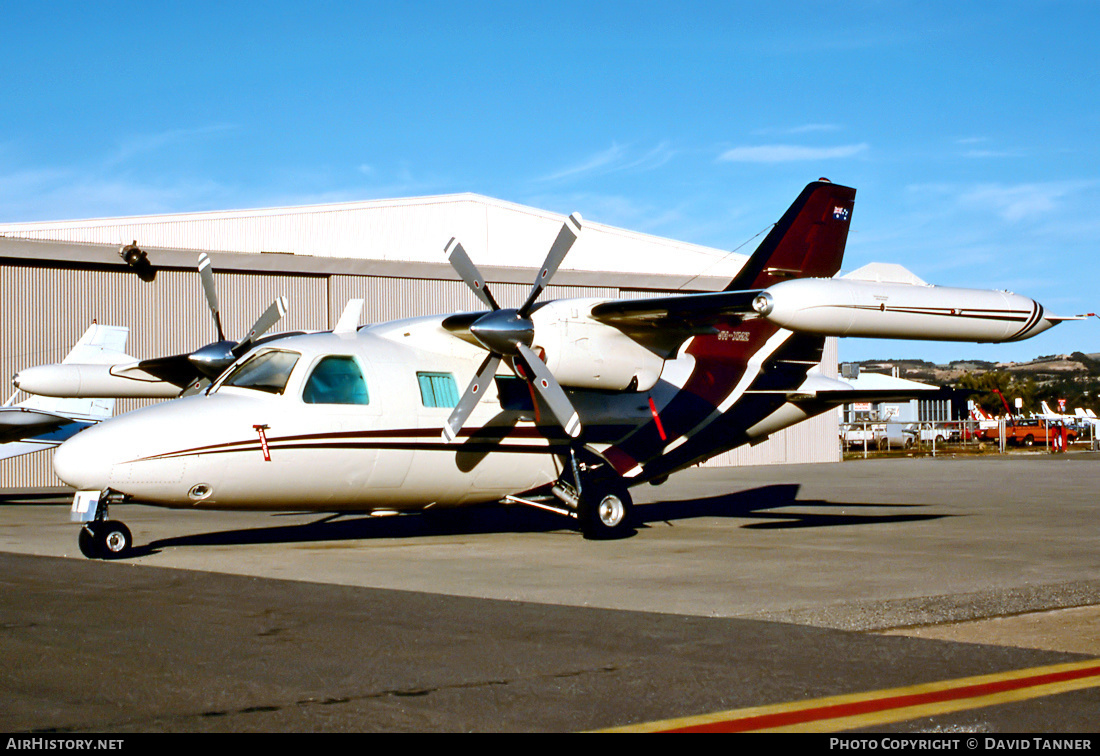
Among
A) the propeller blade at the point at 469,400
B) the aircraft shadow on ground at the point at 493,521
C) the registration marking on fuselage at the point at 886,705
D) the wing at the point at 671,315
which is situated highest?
the wing at the point at 671,315

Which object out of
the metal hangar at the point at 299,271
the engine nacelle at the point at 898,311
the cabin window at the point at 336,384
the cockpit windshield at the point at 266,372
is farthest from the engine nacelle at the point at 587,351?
the metal hangar at the point at 299,271

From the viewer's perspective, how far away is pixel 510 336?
49.8 feet

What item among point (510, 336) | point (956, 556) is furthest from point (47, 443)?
point (956, 556)

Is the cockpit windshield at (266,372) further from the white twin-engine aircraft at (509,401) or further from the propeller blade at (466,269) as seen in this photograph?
the propeller blade at (466,269)

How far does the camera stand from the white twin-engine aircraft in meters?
13.4

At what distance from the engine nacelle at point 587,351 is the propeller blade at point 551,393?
0.44 m

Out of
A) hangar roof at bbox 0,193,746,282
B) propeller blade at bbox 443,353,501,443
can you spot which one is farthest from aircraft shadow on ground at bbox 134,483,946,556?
hangar roof at bbox 0,193,746,282

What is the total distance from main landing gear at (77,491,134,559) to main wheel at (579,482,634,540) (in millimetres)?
6615

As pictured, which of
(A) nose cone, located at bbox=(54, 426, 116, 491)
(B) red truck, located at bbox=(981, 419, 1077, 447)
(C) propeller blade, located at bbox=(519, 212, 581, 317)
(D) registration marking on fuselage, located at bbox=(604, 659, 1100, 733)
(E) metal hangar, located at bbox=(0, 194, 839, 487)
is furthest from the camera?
(B) red truck, located at bbox=(981, 419, 1077, 447)

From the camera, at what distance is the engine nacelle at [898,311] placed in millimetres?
13750

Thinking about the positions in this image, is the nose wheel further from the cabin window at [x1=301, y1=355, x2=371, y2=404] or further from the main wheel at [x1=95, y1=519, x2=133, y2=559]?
the cabin window at [x1=301, y1=355, x2=371, y2=404]

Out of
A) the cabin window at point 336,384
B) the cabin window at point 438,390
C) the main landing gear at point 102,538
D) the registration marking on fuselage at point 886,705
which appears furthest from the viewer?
the cabin window at point 438,390
